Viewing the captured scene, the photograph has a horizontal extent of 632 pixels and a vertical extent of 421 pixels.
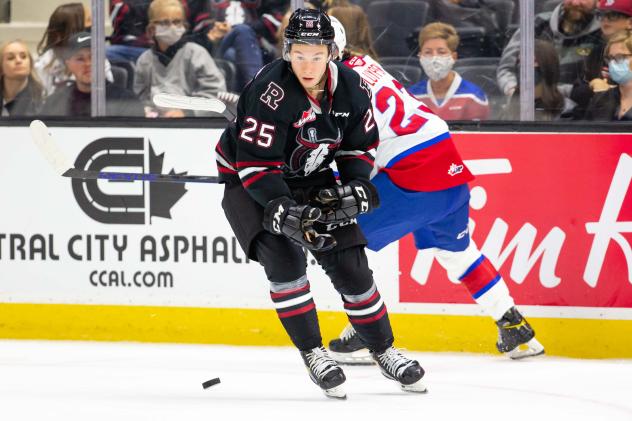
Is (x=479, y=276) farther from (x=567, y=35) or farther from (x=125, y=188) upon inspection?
(x=125, y=188)

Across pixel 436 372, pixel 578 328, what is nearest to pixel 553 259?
pixel 578 328

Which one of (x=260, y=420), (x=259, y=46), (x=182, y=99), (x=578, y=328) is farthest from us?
(x=259, y=46)

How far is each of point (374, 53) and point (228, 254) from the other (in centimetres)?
91

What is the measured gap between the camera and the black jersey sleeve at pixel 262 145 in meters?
3.20

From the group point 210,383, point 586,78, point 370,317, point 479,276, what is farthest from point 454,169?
point 210,383

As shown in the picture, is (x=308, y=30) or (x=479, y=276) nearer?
(x=308, y=30)

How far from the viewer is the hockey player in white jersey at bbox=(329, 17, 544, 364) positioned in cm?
392

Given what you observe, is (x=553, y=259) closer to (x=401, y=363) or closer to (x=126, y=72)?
(x=401, y=363)

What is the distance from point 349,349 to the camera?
13.8 feet

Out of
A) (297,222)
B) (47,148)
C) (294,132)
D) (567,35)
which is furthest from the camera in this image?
(567,35)

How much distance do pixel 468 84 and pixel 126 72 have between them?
4.27 ft

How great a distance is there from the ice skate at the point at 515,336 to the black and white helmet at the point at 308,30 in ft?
4.27

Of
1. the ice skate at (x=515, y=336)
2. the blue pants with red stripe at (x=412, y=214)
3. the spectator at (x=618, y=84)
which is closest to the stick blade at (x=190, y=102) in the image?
the blue pants with red stripe at (x=412, y=214)

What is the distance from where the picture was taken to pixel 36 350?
14.5ft
